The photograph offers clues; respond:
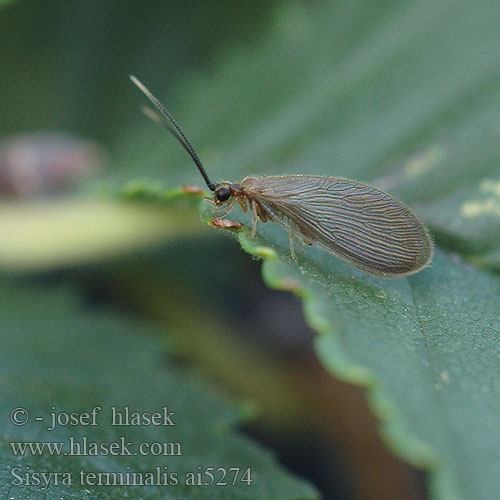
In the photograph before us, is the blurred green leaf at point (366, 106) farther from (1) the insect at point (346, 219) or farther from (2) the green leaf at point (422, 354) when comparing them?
(2) the green leaf at point (422, 354)

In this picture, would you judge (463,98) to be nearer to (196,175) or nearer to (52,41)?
(196,175)

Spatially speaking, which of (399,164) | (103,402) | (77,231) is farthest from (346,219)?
(77,231)

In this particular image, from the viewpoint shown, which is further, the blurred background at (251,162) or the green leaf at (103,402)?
the blurred background at (251,162)

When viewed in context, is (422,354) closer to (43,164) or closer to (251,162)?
(251,162)

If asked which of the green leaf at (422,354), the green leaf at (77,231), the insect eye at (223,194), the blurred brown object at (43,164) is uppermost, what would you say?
the blurred brown object at (43,164)

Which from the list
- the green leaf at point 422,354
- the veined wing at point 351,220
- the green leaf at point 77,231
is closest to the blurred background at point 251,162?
the green leaf at point 77,231

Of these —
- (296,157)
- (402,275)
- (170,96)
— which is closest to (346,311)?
(402,275)
